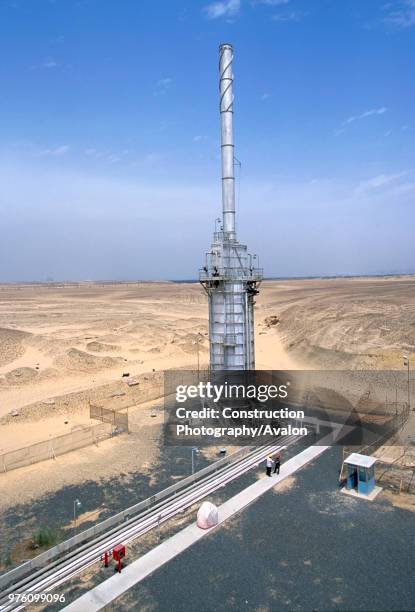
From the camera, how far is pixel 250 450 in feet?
91.5

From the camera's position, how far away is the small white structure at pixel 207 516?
64.5 ft

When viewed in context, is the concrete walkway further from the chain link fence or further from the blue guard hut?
the chain link fence

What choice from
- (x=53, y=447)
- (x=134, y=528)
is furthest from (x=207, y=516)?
(x=53, y=447)

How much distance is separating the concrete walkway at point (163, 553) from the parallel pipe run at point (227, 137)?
16776 millimetres

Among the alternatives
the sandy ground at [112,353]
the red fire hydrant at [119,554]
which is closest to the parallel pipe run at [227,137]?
the sandy ground at [112,353]

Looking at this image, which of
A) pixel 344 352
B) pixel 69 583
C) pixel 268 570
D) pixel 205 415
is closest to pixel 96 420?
Result: pixel 205 415

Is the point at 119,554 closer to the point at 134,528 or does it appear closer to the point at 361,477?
the point at 134,528

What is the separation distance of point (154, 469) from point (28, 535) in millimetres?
7982

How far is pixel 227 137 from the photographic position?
31906mm

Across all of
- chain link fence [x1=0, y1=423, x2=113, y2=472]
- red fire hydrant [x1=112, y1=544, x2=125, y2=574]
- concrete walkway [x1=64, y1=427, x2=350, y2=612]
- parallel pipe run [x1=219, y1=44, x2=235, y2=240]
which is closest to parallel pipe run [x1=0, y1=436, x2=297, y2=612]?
red fire hydrant [x1=112, y1=544, x2=125, y2=574]

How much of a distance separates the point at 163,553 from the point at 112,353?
42631 mm

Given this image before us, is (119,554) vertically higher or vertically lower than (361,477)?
lower

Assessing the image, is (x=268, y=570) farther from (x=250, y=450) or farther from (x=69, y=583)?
(x=250, y=450)

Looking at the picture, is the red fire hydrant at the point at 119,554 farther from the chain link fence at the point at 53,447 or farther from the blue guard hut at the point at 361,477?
the chain link fence at the point at 53,447
